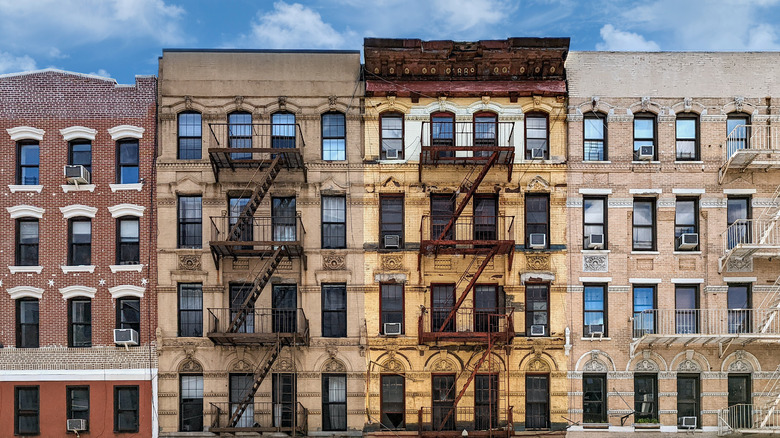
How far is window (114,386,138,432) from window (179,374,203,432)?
4.82 feet

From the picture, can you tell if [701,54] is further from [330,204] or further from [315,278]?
[315,278]

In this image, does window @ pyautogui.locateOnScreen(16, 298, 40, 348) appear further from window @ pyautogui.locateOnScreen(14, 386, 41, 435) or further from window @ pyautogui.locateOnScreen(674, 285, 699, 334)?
window @ pyautogui.locateOnScreen(674, 285, 699, 334)

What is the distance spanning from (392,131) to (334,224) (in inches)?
146

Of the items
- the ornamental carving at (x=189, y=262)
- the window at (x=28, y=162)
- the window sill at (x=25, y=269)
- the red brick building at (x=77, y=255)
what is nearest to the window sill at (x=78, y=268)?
the red brick building at (x=77, y=255)

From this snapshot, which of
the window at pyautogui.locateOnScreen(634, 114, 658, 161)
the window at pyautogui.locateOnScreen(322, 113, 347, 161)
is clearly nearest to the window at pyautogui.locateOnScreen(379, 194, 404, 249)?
the window at pyautogui.locateOnScreen(322, 113, 347, 161)

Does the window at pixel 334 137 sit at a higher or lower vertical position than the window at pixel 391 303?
higher

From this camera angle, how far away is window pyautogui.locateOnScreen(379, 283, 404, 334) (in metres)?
20.0

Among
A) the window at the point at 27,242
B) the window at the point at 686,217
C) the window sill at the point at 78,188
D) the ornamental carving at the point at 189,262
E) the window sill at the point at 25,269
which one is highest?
the window sill at the point at 78,188

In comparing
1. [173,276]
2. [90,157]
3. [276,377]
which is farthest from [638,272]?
[90,157]

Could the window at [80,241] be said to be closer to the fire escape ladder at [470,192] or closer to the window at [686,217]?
the fire escape ladder at [470,192]

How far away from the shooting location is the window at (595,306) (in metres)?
20.0

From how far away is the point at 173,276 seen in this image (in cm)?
1986

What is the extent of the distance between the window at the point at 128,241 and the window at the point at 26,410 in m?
5.03

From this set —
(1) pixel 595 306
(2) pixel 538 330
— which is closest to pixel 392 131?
(2) pixel 538 330
